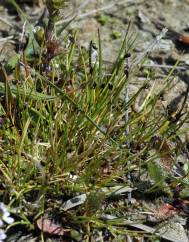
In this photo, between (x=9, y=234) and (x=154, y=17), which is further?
(x=154, y=17)

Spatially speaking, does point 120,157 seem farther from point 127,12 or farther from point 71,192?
point 127,12

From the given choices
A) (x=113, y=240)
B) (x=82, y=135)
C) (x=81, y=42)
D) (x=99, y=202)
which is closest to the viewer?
(x=99, y=202)

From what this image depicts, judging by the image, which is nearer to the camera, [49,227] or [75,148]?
[49,227]

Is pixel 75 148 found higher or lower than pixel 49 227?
higher

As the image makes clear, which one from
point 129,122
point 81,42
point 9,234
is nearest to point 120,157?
point 129,122

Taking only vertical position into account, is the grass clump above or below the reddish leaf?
above
